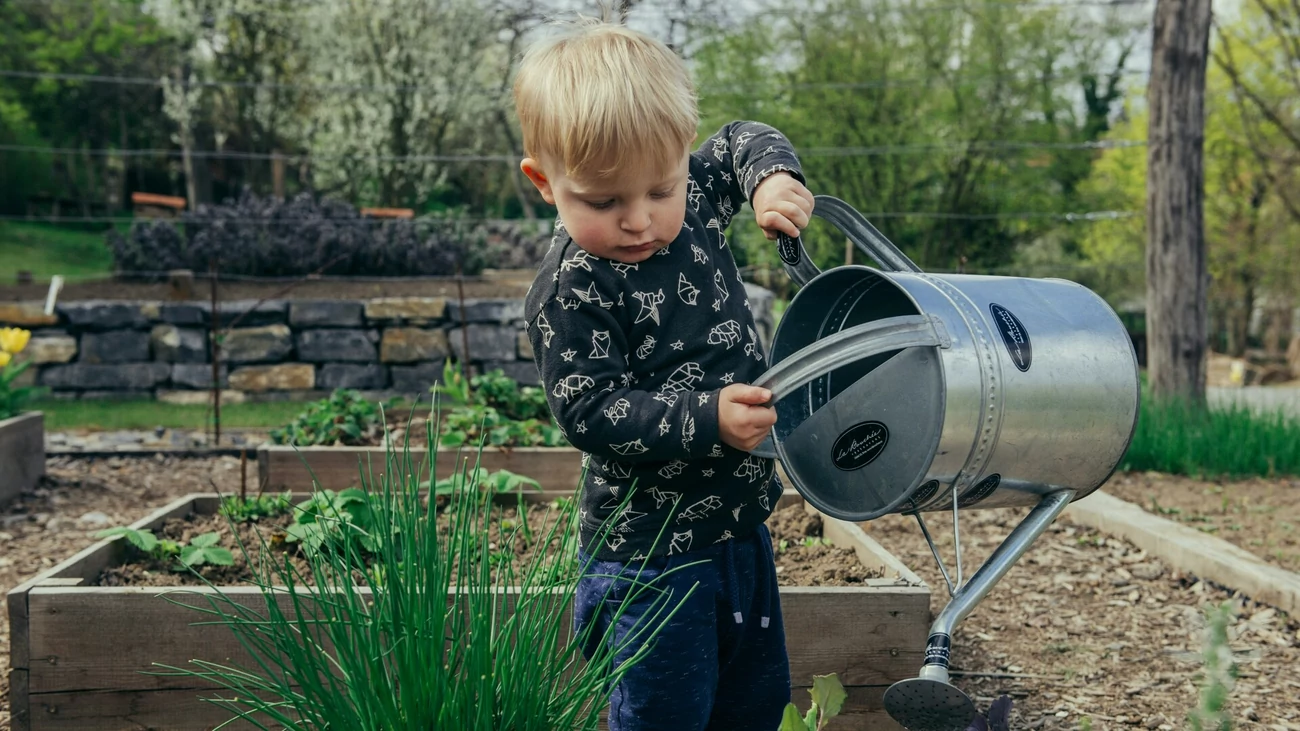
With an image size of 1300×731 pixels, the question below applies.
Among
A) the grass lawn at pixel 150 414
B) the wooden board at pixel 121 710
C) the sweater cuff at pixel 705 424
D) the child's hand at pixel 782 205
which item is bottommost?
the grass lawn at pixel 150 414

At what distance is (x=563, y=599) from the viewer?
145cm

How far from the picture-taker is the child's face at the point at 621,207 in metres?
1.49

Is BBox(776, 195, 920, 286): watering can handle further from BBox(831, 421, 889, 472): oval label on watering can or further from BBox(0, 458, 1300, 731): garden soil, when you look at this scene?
BBox(0, 458, 1300, 731): garden soil

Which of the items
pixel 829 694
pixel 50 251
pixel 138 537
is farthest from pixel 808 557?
pixel 50 251

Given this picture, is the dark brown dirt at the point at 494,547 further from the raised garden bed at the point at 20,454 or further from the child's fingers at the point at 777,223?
the raised garden bed at the point at 20,454

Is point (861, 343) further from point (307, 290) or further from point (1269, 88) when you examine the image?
point (1269, 88)

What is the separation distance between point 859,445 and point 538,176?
626mm

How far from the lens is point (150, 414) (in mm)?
7656

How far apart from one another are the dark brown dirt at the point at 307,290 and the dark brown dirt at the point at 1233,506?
5.07 metres

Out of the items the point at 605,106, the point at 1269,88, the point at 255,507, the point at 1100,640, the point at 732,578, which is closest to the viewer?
the point at 605,106

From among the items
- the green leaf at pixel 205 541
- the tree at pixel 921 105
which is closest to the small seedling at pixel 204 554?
the green leaf at pixel 205 541

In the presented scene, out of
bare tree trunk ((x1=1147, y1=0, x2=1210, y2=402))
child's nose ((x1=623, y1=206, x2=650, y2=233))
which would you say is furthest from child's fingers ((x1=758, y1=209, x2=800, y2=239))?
bare tree trunk ((x1=1147, y1=0, x2=1210, y2=402))

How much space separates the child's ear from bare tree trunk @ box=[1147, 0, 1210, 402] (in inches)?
204

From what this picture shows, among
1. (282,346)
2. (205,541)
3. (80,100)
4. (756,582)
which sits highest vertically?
(80,100)
